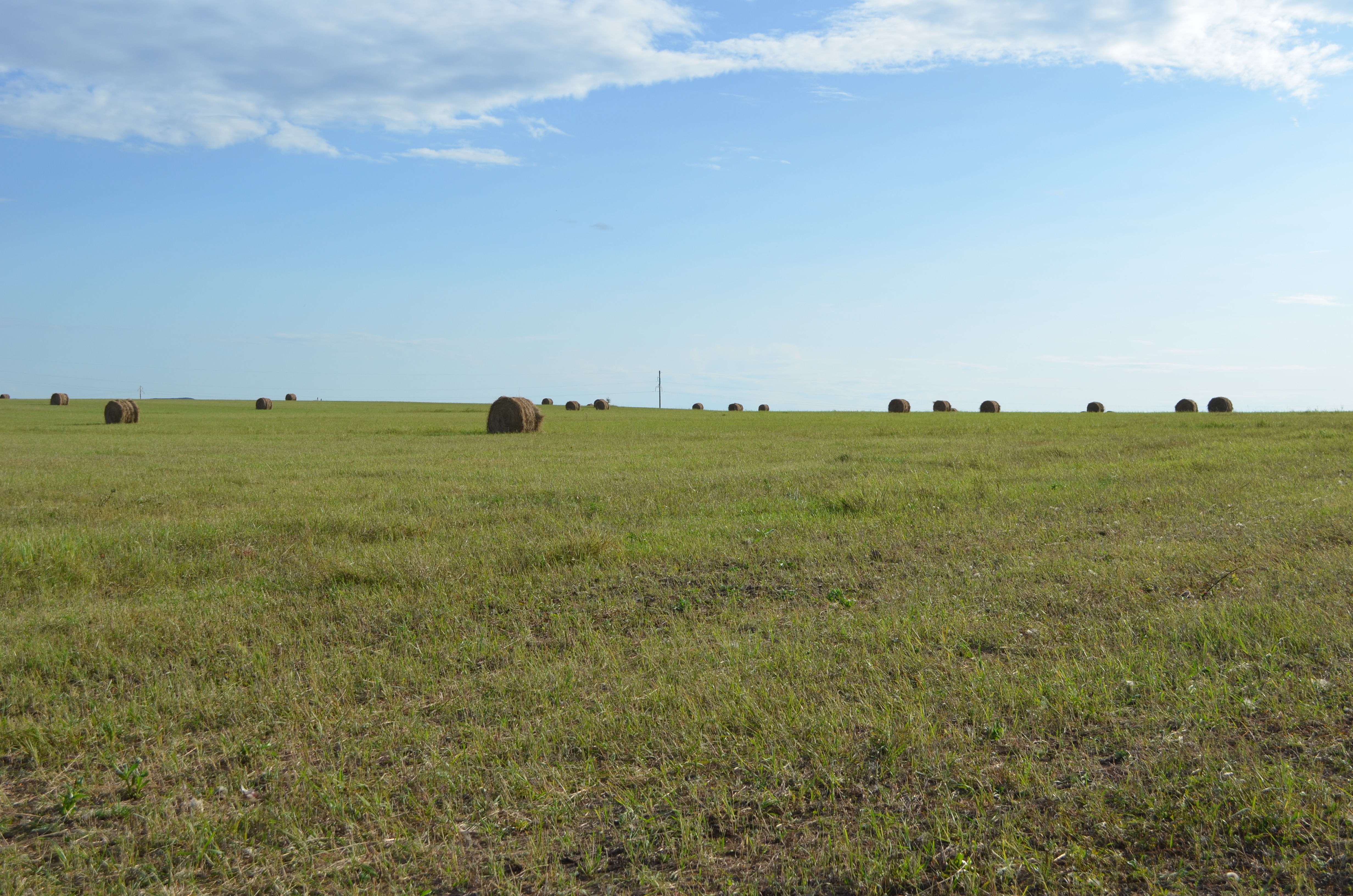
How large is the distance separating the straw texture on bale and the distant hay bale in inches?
1035

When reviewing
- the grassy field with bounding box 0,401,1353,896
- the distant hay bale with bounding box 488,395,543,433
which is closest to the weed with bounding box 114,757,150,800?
the grassy field with bounding box 0,401,1353,896

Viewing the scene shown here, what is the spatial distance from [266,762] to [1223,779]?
619cm

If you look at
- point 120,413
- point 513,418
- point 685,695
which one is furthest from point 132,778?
point 120,413

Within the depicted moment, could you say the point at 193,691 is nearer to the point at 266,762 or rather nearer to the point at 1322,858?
the point at 266,762

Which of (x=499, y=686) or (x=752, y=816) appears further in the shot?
(x=499, y=686)

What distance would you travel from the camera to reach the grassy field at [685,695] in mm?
4738

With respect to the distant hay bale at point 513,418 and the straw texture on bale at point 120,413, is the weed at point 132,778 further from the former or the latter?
the straw texture on bale at point 120,413

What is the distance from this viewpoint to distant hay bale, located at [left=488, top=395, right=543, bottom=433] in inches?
1647

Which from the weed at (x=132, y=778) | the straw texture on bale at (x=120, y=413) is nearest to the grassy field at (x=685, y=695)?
the weed at (x=132, y=778)

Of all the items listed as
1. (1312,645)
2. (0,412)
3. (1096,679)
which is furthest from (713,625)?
(0,412)

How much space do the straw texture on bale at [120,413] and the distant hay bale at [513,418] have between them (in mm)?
26283

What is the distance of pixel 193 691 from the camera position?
7.41 meters

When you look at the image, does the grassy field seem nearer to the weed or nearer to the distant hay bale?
the weed

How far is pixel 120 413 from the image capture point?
52625 mm
